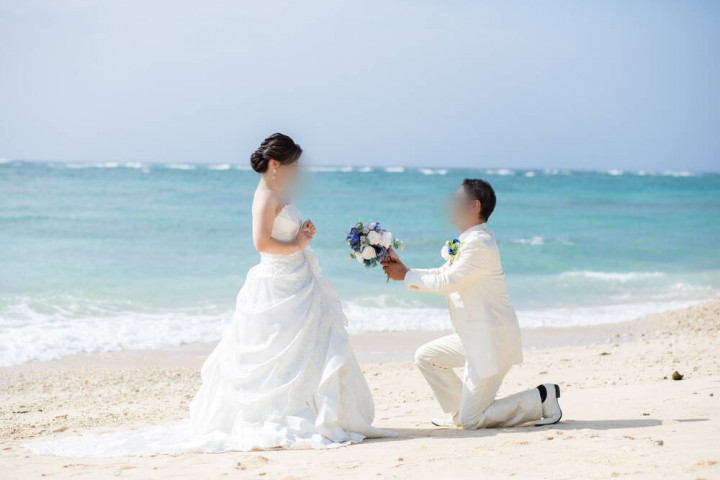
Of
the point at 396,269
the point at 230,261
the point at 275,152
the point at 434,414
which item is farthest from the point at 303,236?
the point at 230,261

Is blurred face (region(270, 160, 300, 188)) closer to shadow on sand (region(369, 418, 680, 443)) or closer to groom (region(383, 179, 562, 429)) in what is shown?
groom (region(383, 179, 562, 429))

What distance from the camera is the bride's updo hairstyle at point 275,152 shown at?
5.65m

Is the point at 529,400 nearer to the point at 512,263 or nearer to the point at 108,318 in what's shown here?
the point at 108,318

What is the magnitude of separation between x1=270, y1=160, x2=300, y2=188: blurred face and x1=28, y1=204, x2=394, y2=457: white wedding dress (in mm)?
178

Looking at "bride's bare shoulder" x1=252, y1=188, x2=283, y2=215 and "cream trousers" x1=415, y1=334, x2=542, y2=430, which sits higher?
"bride's bare shoulder" x1=252, y1=188, x2=283, y2=215

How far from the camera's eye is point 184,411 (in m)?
7.35

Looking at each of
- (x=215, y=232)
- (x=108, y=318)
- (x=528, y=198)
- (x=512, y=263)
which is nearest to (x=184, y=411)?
(x=108, y=318)

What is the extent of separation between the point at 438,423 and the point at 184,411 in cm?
258

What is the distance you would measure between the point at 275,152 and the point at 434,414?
2664 mm

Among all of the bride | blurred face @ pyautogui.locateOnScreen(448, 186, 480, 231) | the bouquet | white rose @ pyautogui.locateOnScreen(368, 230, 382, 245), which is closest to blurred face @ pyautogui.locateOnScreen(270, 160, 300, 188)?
the bride

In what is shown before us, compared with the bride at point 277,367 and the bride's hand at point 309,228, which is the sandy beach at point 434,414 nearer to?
the bride at point 277,367

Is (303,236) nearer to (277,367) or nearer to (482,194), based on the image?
(277,367)

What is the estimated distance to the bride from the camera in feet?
17.6

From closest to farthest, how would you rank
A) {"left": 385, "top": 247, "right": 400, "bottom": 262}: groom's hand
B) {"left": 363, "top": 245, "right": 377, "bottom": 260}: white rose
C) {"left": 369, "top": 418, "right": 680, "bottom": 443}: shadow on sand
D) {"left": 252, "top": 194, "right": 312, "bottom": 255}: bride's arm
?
{"left": 369, "top": 418, "right": 680, "bottom": 443}: shadow on sand
{"left": 252, "top": 194, "right": 312, "bottom": 255}: bride's arm
{"left": 363, "top": 245, "right": 377, "bottom": 260}: white rose
{"left": 385, "top": 247, "right": 400, "bottom": 262}: groom's hand
